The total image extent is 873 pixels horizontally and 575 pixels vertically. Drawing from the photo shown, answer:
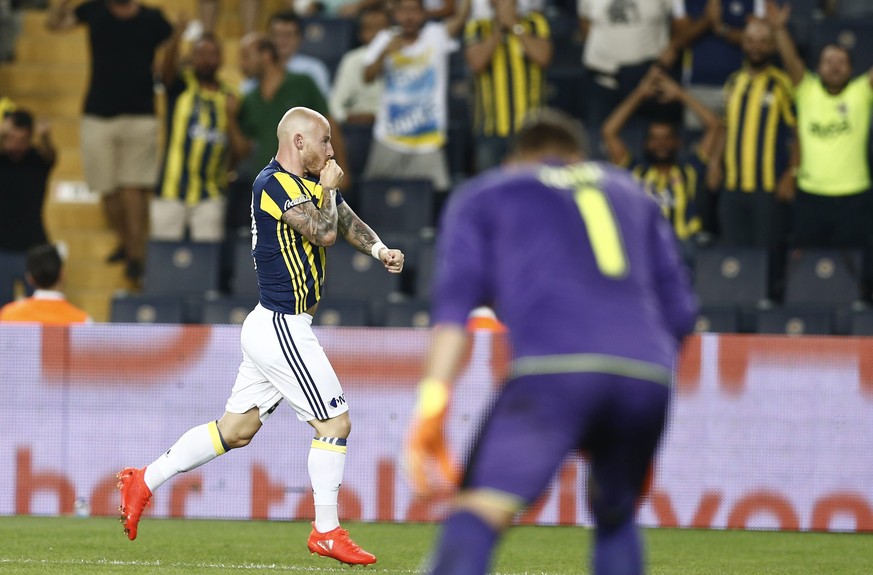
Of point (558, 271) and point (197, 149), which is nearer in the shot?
point (558, 271)

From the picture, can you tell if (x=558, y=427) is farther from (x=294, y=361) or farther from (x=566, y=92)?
(x=566, y=92)

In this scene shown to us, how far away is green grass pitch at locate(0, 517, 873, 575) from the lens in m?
7.82

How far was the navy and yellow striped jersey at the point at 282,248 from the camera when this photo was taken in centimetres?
762

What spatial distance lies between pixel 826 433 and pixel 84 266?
7115 mm

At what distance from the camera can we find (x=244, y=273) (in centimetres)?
1275

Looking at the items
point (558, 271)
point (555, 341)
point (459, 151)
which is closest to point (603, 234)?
point (558, 271)

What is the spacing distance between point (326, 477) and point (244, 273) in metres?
5.23

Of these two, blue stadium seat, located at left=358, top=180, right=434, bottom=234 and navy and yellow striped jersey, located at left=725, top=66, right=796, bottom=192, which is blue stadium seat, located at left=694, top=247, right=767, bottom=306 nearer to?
navy and yellow striped jersey, located at left=725, top=66, right=796, bottom=192

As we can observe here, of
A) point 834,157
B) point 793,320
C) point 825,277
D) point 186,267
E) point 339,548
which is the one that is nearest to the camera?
point 339,548

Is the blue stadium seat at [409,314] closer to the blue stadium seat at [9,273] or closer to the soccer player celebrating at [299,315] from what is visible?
the blue stadium seat at [9,273]

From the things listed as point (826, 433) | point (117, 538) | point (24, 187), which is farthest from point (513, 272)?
point (24, 187)

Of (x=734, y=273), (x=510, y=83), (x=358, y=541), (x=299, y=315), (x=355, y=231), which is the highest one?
(x=510, y=83)

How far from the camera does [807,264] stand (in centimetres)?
1234

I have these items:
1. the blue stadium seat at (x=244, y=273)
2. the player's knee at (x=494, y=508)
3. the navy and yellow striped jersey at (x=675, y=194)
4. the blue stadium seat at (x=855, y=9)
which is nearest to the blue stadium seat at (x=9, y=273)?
the blue stadium seat at (x=244, y=273)
